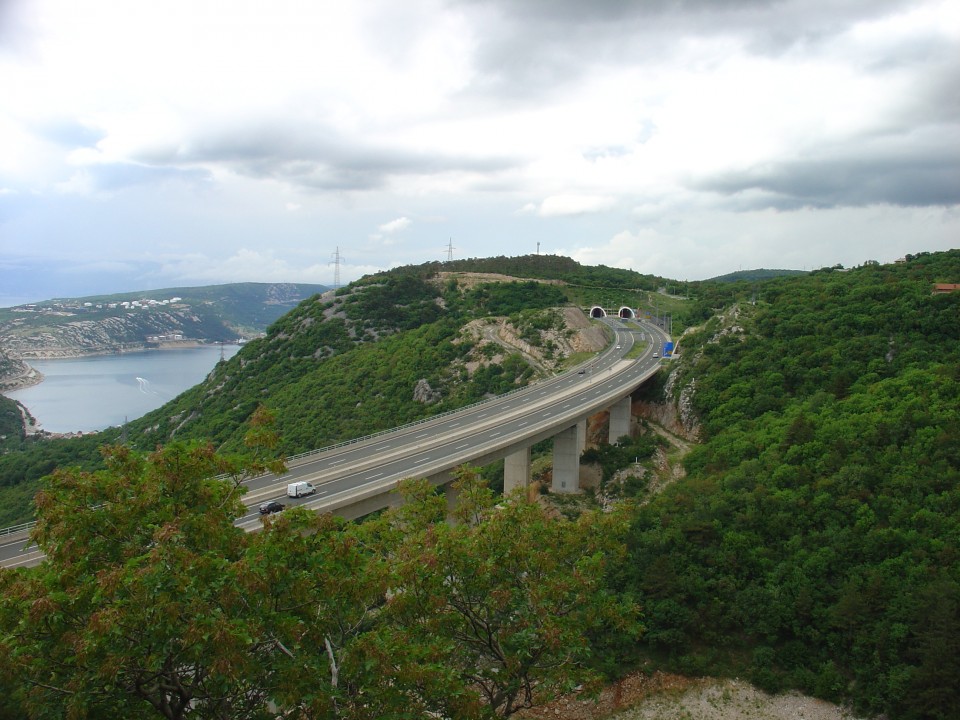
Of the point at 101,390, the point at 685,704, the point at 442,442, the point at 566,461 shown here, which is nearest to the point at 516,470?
the point at 566,461

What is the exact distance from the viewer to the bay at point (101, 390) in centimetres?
12006

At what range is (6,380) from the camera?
149375mm

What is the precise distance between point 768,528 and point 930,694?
9843 millimetres

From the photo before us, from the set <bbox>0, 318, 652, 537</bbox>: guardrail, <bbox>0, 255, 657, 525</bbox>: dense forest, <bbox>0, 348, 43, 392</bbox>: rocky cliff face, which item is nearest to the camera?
<bbox>0, 318, 652, 537</bbox>: guardrail

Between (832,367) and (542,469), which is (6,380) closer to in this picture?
(542,469)

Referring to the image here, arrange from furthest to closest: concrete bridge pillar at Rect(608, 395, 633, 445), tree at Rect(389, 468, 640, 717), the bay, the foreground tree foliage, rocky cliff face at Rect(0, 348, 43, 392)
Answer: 1. rocky cliff face at Rect(0, 348, 43, 392)
2. the bay
3. concrete bridge pillar at Rect(608, 395, 633, 445)
4. tree at Rect(389, 468, 640, 717)
5. the foreground tree foliage

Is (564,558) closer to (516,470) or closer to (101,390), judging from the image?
(516,470)

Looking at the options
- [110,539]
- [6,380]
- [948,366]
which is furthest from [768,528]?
[6,380]

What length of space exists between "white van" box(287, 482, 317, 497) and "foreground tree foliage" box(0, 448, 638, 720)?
14535mm

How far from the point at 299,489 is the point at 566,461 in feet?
76.9

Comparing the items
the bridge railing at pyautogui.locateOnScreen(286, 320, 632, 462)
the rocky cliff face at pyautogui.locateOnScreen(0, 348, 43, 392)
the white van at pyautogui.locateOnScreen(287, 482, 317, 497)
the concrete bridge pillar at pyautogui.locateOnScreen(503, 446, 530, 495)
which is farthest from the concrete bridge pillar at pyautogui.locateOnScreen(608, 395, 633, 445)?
the rocky cliff face at pyautogui.locateOnScreen(0, 348, 43, 392)

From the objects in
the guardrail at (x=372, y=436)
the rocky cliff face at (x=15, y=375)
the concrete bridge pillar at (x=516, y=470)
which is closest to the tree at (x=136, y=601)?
the guardrail at (x=372, y=436)

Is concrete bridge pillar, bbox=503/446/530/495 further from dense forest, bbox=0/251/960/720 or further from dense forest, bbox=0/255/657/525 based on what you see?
dense forest, bbox=0/255/657/525

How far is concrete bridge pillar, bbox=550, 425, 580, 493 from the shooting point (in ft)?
152
